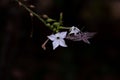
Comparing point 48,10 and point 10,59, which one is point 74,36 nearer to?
point 10,59

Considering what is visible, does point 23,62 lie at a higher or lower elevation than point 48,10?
lower

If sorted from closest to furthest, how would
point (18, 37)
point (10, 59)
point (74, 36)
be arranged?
1. point (74, 36)
2. point (10, 59)
3. point (18, 37)

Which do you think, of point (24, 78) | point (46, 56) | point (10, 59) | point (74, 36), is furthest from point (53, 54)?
point (74, 36)

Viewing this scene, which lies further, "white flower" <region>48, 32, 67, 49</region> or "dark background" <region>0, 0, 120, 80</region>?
"dark background" <region>0, 0, 120, 80</region>

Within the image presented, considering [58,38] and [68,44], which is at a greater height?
[58,38]

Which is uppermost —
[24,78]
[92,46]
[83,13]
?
[83,13]

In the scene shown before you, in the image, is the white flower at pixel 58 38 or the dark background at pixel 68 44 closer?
the white flower at pixel 58 38

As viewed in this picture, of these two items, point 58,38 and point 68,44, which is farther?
point 68,44

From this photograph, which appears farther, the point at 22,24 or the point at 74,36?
the point at 22,24
